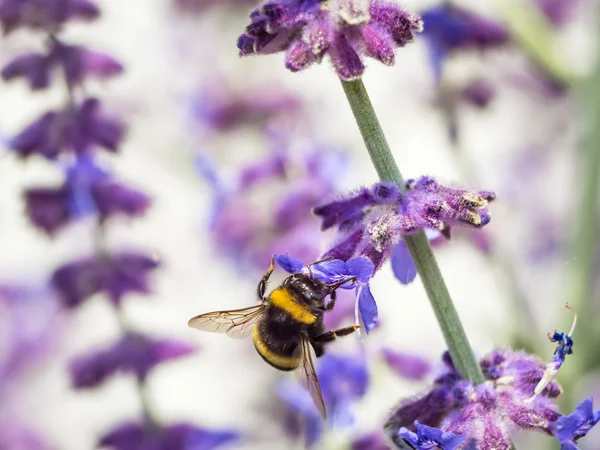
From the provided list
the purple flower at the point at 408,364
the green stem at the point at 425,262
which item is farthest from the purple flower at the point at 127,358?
the green stem at the point at 425,262

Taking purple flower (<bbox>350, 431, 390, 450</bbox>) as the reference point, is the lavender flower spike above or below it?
below

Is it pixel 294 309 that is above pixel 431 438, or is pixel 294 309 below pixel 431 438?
above

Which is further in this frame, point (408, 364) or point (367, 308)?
point (408, 364)

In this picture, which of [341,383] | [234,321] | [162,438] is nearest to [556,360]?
[234,321]

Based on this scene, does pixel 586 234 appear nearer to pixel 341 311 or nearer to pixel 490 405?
pixel 341 311

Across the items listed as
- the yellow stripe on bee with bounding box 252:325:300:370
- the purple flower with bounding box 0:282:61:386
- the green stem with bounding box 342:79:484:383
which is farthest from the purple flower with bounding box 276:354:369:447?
the purple flower with bounding box 0:282:61:386

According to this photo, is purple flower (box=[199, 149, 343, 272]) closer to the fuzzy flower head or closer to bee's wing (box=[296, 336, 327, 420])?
bee's wing (box=[296, 336, 327, 420])
